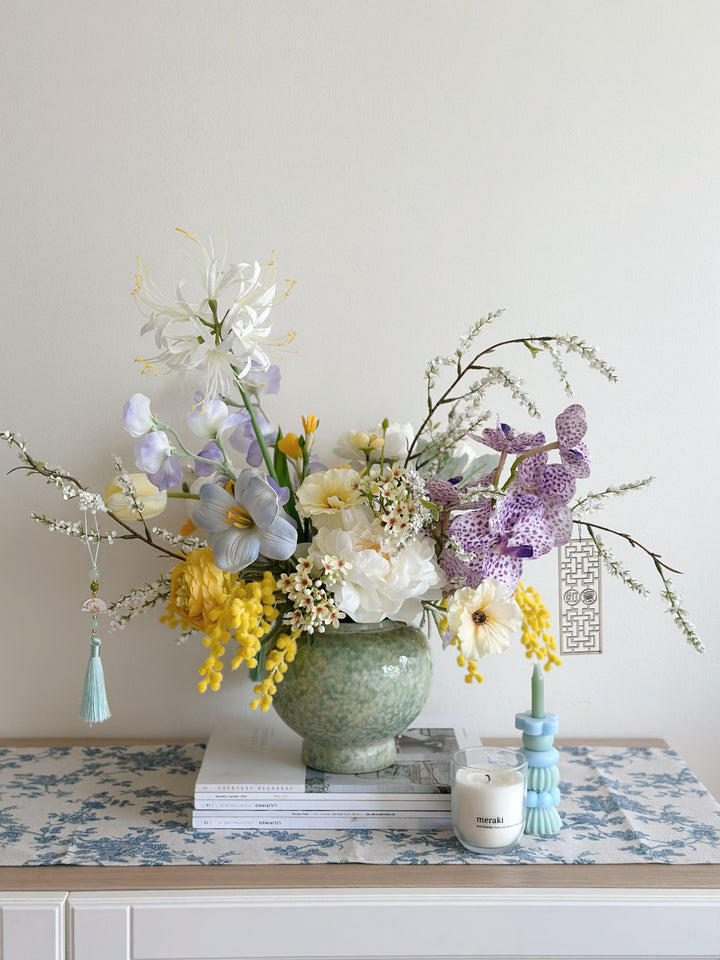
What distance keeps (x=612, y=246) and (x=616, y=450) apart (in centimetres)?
30

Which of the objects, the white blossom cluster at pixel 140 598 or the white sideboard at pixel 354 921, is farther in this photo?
the white blossom cluster at pixel 140 598

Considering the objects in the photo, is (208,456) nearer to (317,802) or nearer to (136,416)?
(136,416)

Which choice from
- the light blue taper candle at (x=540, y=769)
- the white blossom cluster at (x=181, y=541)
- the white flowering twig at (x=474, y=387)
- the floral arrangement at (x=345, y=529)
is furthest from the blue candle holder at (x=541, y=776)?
the white blossom cluster at (x=181, y=541)

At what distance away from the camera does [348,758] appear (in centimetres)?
111

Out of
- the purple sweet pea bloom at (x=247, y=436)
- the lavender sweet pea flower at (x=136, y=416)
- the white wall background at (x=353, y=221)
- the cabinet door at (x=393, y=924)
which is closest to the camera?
the cabinet door at (x=393, y=924)

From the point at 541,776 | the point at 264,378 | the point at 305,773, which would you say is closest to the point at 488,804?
the point at 541,776

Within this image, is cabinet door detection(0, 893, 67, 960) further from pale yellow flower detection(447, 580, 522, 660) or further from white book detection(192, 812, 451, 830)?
pale yellow flower detection(447, 580, 522, 660)

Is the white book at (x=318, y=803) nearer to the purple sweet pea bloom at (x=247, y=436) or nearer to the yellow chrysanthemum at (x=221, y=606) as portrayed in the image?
the yellow chrysanthemum at (x=221, y=606)

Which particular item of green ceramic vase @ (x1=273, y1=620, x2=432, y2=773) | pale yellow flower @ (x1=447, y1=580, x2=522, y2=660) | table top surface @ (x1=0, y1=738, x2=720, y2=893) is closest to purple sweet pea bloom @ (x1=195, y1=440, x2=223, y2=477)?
green ceramic vase @ (x1=273, y1=620, x2=432, y2=773)

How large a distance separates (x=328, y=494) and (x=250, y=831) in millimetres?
405

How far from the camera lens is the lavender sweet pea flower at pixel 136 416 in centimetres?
103

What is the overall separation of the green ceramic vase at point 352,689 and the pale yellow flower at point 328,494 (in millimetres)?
151

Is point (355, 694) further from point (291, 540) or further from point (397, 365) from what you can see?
point (397, 365)

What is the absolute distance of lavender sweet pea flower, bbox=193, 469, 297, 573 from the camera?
3.21 feet
